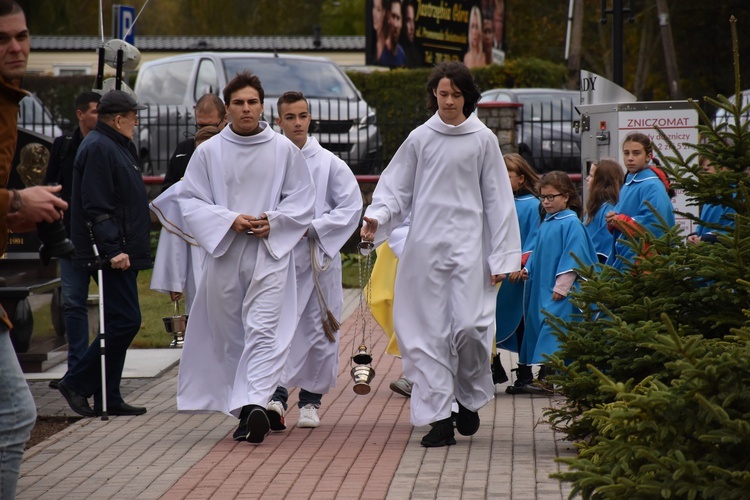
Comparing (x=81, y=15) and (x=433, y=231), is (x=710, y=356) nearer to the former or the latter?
(x=433, y=231)

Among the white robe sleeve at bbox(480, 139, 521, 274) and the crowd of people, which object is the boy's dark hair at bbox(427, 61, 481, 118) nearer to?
the crowd of people

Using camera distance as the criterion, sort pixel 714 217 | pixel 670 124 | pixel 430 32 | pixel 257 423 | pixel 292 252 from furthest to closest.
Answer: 1. pixel 430 32
2. pixel 670 124
3. pixel 292 252
4. pixel 257 423
5. pixel 714 217

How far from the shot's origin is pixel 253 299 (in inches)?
284

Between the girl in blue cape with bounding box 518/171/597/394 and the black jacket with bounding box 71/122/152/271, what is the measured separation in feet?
→ 8.34

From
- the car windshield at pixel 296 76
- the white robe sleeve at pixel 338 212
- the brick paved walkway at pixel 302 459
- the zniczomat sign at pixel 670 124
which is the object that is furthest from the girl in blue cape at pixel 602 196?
the car windshield at pixel 296 76

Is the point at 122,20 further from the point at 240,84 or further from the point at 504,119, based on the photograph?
the point at 504,119

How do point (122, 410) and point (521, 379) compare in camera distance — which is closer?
point (122, 410)

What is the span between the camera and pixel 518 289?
9133 millimetres

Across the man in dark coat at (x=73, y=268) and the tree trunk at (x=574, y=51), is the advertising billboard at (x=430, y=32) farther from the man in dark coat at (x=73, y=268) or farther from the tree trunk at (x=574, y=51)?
the man in dark coat at (x=73, y=268)

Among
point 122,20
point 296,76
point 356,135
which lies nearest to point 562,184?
point 122,20

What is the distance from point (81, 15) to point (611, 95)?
5005 cm

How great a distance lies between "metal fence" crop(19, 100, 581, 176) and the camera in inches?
670

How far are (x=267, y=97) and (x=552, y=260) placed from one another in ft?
30.0

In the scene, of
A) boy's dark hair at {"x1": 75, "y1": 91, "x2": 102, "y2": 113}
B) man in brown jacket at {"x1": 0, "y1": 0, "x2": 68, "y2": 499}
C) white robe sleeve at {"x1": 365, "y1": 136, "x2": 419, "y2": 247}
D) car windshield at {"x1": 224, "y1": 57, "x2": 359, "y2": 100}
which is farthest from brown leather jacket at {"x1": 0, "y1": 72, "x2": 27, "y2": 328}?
car windshield at {"x1": 224, "y1": 57, "x2": 359, "y2": 100}
